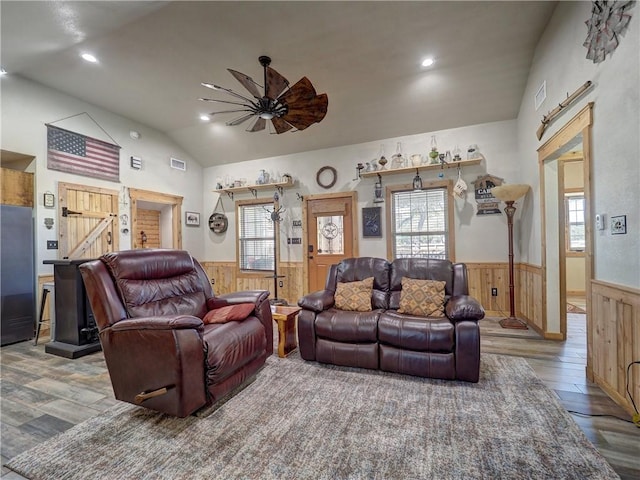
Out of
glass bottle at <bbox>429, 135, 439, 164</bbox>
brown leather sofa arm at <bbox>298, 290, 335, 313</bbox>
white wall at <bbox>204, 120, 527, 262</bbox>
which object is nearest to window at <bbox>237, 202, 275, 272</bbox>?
white wall at <bbox>204, 120, 527, 262</bbox>

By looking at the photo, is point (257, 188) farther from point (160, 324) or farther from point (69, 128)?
point (160, 324)

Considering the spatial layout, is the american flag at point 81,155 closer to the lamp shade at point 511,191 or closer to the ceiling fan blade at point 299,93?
the ceiling fan blade at point 299,93

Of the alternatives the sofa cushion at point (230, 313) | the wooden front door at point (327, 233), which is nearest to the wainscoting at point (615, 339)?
the sofa cushion at point (230, 313)

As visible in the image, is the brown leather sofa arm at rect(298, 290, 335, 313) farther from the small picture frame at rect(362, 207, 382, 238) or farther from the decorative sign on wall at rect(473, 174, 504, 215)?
the decorative sign on wall at rect(473, 174, 504, 215)

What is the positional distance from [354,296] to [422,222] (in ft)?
8.30

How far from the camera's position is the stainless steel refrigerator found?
3615mm

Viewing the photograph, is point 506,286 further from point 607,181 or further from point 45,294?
point 45,294

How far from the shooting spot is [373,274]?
334 centimetres

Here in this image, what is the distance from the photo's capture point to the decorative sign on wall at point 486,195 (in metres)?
4.58

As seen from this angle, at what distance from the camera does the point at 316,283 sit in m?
5.75

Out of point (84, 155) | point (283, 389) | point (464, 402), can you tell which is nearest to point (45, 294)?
point (84, 155)

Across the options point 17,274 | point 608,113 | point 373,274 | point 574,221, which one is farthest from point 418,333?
point 574,221

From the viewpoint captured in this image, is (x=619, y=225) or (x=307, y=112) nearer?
(x=619, y=225)

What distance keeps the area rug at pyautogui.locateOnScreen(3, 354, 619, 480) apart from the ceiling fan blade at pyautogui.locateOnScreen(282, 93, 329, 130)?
8.32 ft
